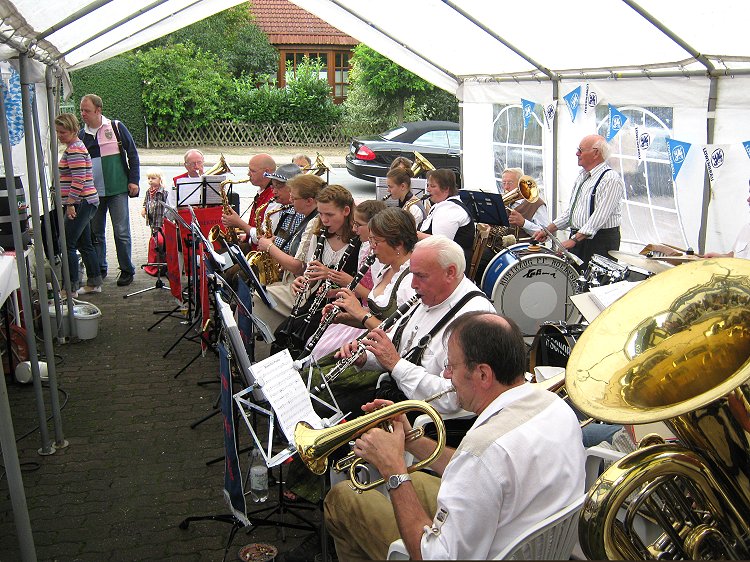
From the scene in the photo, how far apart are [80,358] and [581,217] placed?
4.74 m

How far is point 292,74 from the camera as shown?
1014 inches

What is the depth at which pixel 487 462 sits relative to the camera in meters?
2.02

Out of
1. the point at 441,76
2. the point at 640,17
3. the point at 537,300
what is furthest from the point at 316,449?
the point at 441,76

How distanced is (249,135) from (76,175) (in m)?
18.0

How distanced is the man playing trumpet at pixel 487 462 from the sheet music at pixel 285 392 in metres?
0.49

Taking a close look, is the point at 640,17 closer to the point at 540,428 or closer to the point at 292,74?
the point at 540,428

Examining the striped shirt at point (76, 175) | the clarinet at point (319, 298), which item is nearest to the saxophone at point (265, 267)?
the clarinet at point (319, 298)

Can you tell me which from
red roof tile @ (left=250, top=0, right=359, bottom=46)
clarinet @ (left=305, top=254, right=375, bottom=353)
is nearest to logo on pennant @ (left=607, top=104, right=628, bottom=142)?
clarinet @ (left=305, top=254, right=375, bottom=353)

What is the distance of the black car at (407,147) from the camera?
16.2m

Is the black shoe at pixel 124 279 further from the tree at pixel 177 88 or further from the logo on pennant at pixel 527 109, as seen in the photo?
the tree at pixel 177 88

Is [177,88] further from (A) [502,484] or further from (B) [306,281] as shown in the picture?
(A) [502,484]

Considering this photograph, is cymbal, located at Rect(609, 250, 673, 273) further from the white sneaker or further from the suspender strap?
the white sneaker

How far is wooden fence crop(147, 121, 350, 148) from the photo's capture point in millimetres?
24438

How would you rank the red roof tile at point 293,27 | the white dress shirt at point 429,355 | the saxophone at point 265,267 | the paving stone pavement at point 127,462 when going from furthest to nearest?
the red roof tile at point 293,27 < the saxophone at point 265,267 < the paving stone pavement at point 127,462 < the white dress shirt at point 429,355
